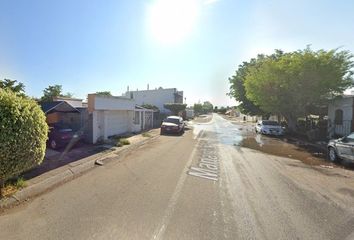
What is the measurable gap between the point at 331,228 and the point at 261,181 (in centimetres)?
390

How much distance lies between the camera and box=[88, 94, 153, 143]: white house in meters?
19.6

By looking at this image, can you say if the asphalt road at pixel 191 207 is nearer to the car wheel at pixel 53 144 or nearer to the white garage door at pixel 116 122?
the car wheel at pixel 53 144

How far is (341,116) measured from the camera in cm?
2531

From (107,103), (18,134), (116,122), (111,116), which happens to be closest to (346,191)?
(18,134)

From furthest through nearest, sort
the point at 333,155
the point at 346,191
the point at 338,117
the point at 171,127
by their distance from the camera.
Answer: the point at 171,127 → the point at 338,117 → the point at 333,155 → the point at 346,191

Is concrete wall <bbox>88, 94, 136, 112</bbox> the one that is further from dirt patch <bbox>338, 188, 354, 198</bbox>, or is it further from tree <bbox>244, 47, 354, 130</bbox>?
dirt patch <bbox>338, 188, 354, 198</bbox>

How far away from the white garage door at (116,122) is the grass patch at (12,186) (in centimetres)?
1347

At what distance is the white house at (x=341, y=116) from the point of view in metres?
23.6

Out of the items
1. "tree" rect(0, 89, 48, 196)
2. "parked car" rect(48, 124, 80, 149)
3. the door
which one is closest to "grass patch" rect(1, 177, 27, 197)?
"tree" rect(0, 89, 48, 196)

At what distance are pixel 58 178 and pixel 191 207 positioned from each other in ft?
16.2

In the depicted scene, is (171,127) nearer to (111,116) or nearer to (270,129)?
(111,116)

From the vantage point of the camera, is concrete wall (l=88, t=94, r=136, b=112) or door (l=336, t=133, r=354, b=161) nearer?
door (l=336, t=133, r=354, b=161)

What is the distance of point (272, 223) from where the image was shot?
5676mm

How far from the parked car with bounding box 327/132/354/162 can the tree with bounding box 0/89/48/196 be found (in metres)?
11.9
